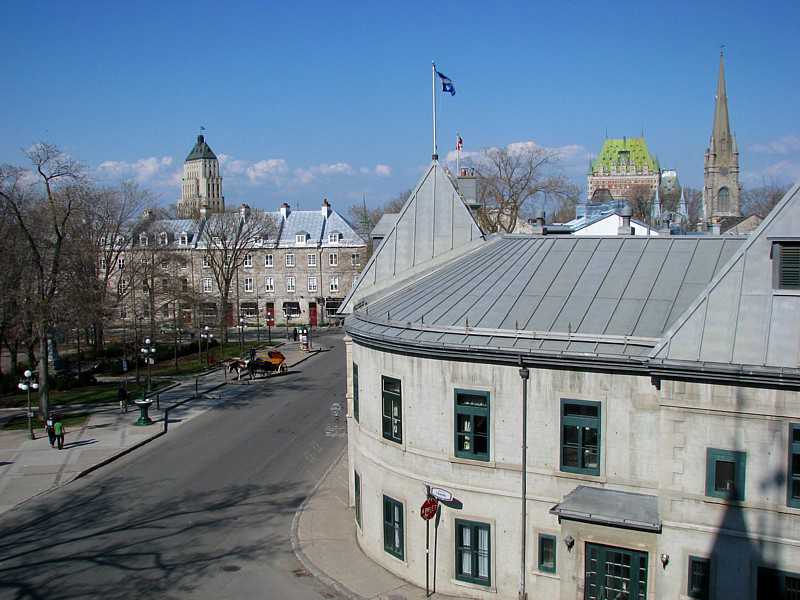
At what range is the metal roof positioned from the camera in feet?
50.6

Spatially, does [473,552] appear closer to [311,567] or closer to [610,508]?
[610,508]

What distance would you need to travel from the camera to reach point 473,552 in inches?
635

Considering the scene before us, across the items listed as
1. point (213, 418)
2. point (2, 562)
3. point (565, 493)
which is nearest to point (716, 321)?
point (565, 493)

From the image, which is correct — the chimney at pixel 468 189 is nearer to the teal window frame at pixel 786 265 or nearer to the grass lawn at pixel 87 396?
the teal window frame at pixel 786 265

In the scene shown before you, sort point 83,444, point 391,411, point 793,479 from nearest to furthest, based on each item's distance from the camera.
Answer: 1. point 793,479
2. point 391,411
3. point 83,444

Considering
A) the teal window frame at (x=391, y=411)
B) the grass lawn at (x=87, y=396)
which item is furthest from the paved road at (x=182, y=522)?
→ the grass lawn at (x=87, y=396)

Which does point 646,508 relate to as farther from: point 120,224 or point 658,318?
point 120,224

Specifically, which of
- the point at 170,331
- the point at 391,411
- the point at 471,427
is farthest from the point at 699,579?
the point at 170,331

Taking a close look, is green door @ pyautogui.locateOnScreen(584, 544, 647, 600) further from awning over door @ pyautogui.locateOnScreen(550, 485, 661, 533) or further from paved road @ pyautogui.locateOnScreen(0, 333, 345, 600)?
paved road @ pyautogui.locateOnScreen(0, 333, 345, 600)

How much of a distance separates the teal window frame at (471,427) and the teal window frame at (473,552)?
1577 millimetres

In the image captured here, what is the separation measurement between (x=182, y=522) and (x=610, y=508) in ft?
44.2

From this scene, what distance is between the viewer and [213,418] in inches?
1403

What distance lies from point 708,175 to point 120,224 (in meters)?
139

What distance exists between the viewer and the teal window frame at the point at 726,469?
13.2 meters
